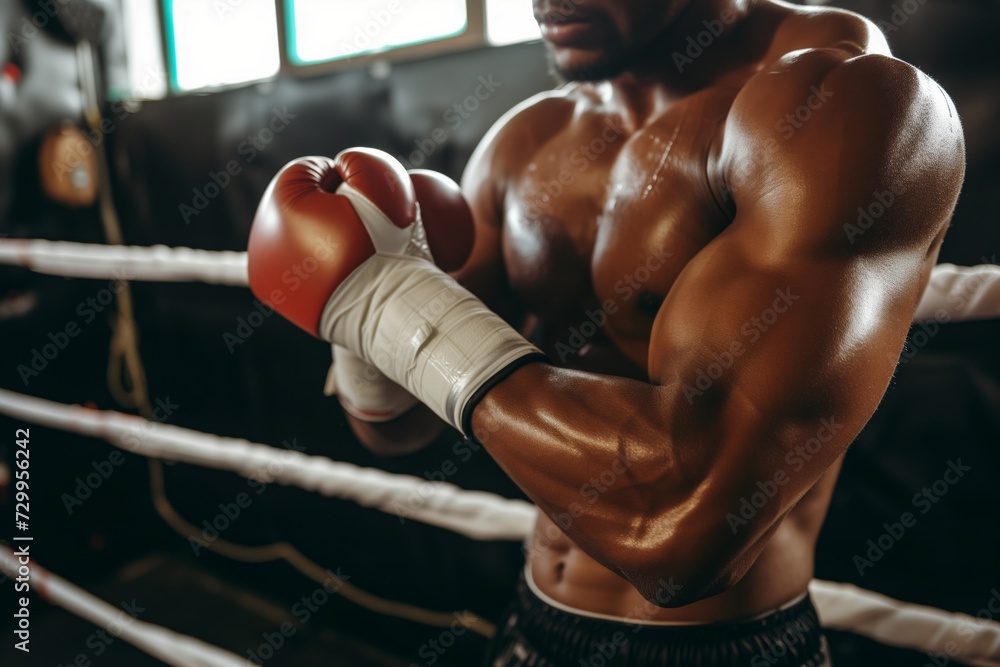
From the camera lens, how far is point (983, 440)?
0.99 meters

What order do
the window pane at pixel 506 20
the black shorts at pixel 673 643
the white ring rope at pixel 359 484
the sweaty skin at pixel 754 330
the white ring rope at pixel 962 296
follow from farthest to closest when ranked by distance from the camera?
the window pane at pixel 506 20 < the white ring rope at pixel 359 484 < the white ring rope at pixel 962 296 < the black shorts at pixel 673 643 < the sweaty skin at pixel 754 330

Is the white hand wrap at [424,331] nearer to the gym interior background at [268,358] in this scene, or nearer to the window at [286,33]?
the gym interior background at [268,358]

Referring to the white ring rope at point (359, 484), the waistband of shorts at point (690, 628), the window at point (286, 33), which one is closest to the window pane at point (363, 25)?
the window at point (286, 33)

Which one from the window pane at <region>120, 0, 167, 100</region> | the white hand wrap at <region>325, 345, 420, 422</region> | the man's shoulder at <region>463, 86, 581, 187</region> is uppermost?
the man's shoulder at <region>463, 86, 581, 187</region>

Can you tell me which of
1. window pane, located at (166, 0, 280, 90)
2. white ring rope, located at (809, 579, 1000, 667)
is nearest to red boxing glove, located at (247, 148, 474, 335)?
white ring rope, located at (809, 579, 1000, 667)

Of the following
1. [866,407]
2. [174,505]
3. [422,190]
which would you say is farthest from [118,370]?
[866,407]

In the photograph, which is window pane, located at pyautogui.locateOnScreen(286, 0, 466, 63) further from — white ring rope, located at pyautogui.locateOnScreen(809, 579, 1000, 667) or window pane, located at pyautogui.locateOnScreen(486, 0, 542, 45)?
white ring rope, located at pyautogui.locateOnScreen(809, 579, 1000, 667)

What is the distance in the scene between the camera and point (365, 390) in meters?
0.90

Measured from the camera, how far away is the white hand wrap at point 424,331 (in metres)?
0.62

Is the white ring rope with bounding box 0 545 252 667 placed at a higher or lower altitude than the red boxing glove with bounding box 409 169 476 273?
lower

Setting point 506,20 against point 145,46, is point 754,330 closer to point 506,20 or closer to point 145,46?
point 506,20

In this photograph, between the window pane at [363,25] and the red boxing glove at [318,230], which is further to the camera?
the window pane at [363,25]

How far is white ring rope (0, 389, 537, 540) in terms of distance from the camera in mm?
1363

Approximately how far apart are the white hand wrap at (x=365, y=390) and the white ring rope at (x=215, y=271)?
0.59 meters
